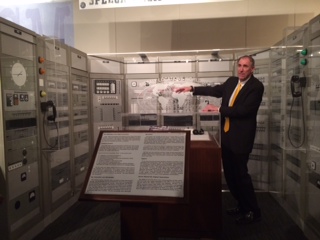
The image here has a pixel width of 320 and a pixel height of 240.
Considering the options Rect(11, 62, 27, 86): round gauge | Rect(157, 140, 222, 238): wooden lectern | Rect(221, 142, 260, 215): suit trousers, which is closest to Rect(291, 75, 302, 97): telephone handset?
Rect(221, 142, 260, 215): suit trousers

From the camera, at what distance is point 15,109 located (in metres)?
2.64

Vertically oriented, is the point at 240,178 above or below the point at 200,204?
above

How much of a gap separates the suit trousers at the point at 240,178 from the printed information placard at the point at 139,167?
138 cm

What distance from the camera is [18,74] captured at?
2.71m

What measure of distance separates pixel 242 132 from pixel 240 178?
0.52 metres

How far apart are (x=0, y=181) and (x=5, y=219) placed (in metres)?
0.35

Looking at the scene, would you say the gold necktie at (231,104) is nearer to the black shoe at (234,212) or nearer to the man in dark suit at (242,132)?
the man in dark suit at (242,132)

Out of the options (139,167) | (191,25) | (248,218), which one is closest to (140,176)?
(139,167)

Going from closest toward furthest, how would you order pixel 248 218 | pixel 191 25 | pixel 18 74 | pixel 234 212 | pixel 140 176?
1. pixel 140 176
2. pixel 18 74
3. pixel 248 218
4. pixel 234 212
5. pixel 191 25

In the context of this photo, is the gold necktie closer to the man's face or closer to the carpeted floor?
the man's face

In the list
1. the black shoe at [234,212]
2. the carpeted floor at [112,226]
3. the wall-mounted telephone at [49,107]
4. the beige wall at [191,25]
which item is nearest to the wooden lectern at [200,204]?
the carpeted floor at [112,226]

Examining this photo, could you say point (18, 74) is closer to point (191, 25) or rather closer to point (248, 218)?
point (248, 218)

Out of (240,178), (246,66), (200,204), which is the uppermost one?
(246,66)

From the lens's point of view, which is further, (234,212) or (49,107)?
(234,212)
